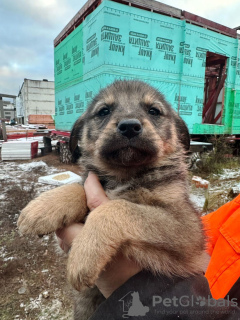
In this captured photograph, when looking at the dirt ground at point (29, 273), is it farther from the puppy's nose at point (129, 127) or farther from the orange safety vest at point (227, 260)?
the puppy's nose at point (129, 127)

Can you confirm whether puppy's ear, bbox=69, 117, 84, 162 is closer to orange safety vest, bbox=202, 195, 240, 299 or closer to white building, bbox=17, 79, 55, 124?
orange safety vest, bbox=202, 195, 240, 299

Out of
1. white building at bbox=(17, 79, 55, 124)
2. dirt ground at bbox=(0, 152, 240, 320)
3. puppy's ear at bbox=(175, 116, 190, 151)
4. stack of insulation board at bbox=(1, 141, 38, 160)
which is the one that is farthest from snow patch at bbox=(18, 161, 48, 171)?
white building at bbox=(17, 79, 55, 124)

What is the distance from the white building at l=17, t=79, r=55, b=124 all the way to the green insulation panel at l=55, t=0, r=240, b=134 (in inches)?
1386

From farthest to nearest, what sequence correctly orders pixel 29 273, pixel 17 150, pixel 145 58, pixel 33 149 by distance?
1. pixel 33 149
2. pixel 17 150
3. pixel 145 58
4. pixel 29 273

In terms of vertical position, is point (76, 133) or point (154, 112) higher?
point (154, 112)

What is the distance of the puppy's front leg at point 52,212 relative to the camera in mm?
1664

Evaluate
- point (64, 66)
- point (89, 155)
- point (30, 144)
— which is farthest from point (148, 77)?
point (30, 144)

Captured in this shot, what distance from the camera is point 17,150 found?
10320 mm

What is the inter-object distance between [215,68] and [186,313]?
43.5 ft

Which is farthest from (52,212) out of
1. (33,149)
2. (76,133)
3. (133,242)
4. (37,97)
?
(37,97)

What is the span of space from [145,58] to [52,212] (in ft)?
21.5

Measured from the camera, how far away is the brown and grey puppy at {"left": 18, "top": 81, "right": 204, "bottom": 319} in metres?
1.36

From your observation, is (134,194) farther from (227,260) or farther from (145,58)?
(145,58)

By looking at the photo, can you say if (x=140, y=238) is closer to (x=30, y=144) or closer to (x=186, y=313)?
(x=186, y=313)
